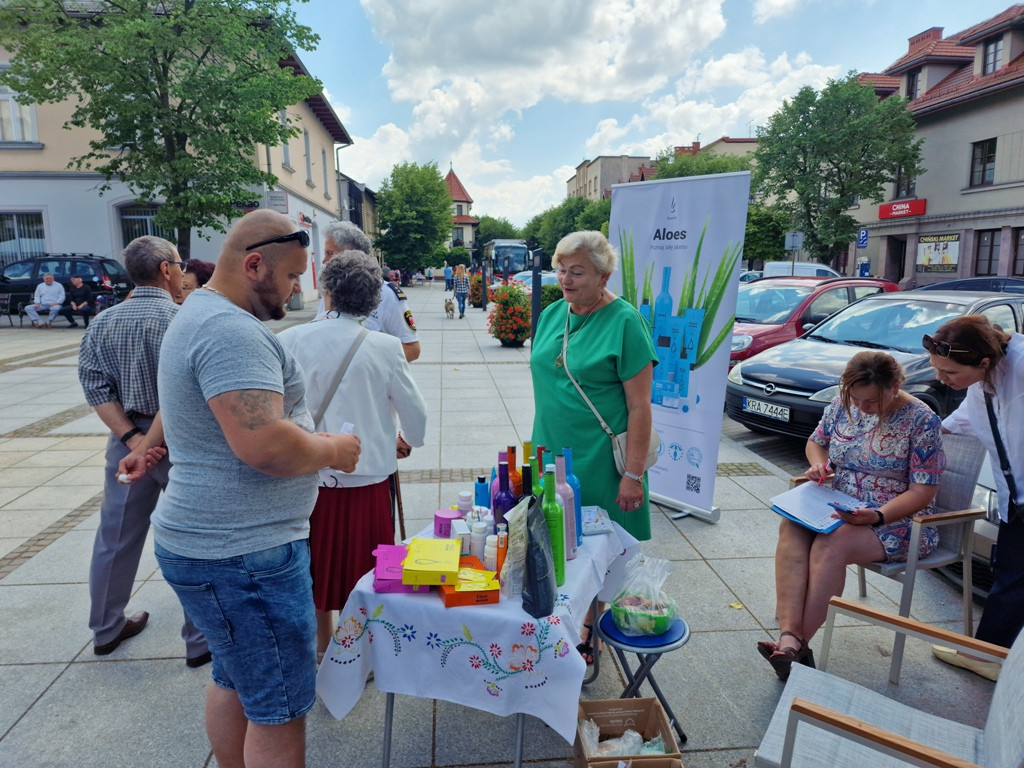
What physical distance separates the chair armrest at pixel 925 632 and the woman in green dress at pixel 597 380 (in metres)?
0.95

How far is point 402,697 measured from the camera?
2807mm

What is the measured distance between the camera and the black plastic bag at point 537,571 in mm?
1954

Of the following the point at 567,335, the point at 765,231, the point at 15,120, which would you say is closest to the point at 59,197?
the point at 15,120

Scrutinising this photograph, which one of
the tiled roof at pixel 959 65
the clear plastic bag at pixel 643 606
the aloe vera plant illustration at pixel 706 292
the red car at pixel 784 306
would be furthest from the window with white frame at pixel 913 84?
the clear plastic bag at pixel 643 606

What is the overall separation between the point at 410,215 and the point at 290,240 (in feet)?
144

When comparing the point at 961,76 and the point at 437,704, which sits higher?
the point at 961,76

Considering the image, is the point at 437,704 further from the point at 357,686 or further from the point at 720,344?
the point at 720,344

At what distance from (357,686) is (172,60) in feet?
55.4

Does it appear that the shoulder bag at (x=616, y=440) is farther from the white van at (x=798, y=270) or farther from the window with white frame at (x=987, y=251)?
the window with white frame at (x=987, y=251)

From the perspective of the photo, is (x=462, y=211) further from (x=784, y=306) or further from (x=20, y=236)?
(x=784, y=306)

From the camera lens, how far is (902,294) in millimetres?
7266

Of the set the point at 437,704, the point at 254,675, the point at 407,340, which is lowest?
the point at 437,704

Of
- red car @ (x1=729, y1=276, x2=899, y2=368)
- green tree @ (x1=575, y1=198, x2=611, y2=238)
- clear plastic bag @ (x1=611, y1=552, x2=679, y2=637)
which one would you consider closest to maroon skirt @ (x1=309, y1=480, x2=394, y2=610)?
clear plastic bag @ (x1=611, y1=552, x2=679, y2=637)

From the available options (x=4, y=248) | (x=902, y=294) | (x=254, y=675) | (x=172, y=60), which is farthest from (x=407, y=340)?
(x=4, y=248)
